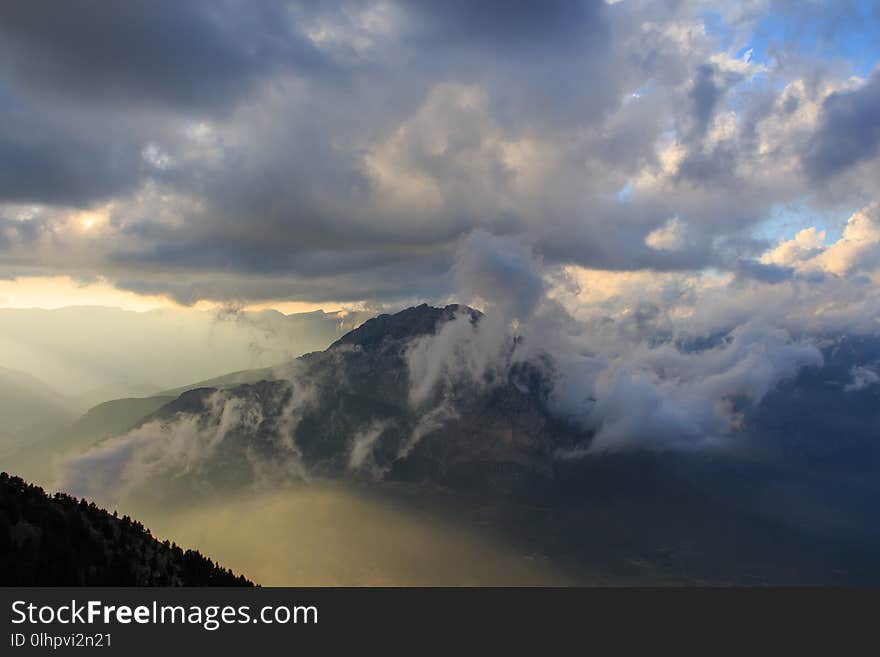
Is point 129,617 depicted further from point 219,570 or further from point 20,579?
point 219,570

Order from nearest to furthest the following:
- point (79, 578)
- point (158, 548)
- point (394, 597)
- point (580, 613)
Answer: point (394, 597) < point (580, 613) < point (79, 578) < point (158, 548)

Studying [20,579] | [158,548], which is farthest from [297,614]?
[158,548]

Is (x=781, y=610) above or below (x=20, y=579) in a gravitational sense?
below

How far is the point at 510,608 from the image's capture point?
99.1 meters

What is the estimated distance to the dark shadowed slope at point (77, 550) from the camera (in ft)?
342

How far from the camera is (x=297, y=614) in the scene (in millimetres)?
79750

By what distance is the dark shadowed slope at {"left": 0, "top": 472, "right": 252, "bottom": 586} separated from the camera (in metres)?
104

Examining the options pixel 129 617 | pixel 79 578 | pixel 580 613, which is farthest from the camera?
pixel 79 578

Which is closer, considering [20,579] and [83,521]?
[20,579]

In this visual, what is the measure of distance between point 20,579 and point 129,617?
4069 centimetres

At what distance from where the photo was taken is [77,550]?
11500cm

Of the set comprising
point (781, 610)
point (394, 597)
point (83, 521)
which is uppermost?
point (83, 521)

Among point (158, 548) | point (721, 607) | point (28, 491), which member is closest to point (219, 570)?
point (158, 548)

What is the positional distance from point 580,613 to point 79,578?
90.3 m
